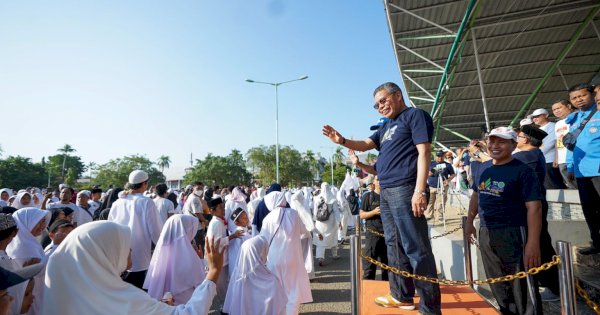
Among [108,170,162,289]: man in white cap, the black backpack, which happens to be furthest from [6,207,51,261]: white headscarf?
the black backpack

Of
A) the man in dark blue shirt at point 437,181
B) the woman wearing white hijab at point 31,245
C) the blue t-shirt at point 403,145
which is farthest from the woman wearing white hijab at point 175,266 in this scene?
the man in dark blue shirt at point 437,181

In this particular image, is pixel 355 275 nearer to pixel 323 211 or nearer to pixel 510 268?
pixel 510 268

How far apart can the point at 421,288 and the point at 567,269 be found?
968 millimetres

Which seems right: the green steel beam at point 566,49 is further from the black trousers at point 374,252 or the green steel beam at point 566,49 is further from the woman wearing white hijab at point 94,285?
the woman wearing white hijab at point 94,285

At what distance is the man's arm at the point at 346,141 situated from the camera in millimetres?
2965

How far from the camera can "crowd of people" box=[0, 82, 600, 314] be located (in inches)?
72.9

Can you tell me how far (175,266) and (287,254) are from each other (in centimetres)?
162

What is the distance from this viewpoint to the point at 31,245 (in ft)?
10.8

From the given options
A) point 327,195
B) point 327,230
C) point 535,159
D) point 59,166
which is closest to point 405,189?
point 535,159

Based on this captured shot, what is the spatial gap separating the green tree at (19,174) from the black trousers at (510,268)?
49.4m

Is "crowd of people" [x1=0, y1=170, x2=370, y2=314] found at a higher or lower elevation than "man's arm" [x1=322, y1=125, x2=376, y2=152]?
lower

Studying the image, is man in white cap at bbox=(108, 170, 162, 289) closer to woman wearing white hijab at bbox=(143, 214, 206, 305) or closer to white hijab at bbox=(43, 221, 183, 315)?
woman wearing white hijab at bbox=(143, 214, 206, 305)

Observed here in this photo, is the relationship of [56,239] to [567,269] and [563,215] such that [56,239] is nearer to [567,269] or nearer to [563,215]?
[567,269]

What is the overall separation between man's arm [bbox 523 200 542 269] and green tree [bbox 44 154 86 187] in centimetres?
6106
